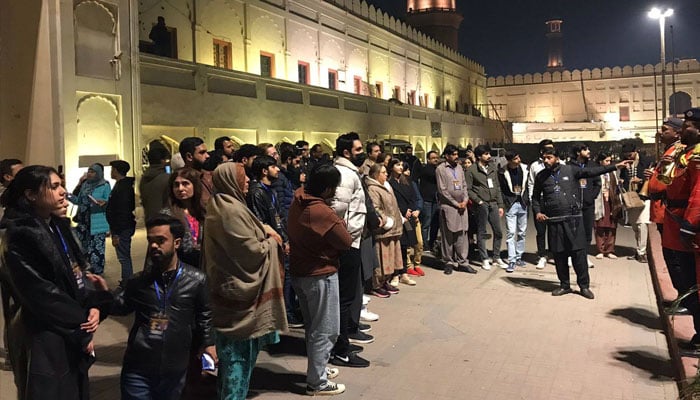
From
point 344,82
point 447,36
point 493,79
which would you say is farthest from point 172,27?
point 493,79

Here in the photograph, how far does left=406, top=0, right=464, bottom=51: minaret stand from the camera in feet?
145

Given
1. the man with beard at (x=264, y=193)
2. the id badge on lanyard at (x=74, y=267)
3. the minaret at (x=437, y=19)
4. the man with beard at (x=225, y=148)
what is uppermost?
the minaret at (x=437, y=19)

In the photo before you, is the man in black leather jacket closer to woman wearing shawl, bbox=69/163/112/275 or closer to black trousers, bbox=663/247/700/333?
black trousers, bbox=663/247/700/333

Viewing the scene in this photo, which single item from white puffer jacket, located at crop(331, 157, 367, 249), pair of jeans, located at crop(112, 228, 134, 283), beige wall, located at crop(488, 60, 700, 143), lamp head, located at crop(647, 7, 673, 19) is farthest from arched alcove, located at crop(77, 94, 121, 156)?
beige wall, located at crop(488, 60, 700, 143)

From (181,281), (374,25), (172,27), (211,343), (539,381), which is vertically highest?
(374,25)

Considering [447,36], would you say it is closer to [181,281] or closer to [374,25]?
[374,25]

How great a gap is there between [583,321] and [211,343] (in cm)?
476

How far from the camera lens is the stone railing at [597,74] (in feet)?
141

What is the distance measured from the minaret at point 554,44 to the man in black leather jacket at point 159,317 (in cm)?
10249

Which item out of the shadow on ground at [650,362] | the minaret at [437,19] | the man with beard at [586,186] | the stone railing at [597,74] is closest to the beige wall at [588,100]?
the stone railing at [597,74]

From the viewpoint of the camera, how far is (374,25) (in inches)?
1064

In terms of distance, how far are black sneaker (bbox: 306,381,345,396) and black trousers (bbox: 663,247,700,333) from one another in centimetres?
323

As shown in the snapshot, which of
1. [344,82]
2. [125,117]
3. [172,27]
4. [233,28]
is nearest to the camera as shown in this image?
[125,117]

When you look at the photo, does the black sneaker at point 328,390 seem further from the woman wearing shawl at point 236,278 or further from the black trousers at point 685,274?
the black trousers at point 685,274
